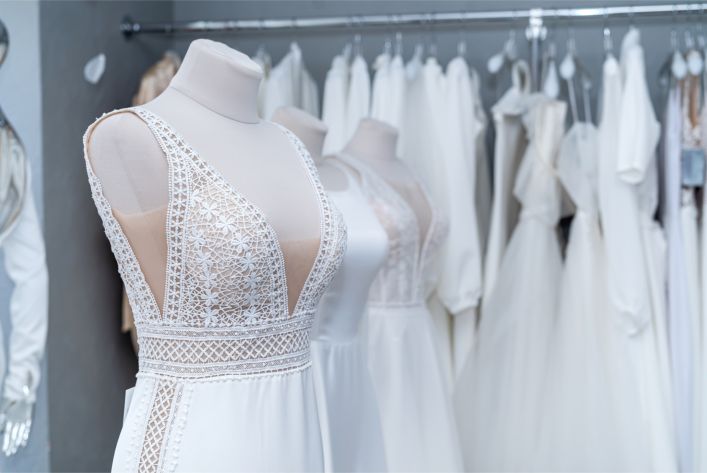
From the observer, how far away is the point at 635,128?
2631 mm

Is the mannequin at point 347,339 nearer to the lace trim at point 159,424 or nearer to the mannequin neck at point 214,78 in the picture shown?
the lace trim at point 159,424

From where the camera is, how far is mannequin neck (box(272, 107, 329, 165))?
→ 82.1 inches

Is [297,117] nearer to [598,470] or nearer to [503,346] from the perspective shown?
[503,346]

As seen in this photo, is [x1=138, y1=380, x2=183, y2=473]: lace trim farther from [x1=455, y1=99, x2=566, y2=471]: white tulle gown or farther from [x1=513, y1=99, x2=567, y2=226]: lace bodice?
[x1=513, y1=99, x2=567, y2=226]: lace bodice

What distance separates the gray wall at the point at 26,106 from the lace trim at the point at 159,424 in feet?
1.96

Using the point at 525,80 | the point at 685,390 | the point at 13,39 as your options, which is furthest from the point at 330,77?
the point at 685,390

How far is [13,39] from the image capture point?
1949mm

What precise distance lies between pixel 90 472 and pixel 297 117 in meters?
1.29

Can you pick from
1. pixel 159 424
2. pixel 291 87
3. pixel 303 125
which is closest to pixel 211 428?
pixel 159 424

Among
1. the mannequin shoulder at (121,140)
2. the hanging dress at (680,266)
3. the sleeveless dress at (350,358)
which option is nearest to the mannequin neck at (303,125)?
the sleeveless dress at (350,358)

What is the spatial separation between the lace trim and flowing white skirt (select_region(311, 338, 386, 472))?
0.44 metres

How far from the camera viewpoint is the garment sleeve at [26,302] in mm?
1863

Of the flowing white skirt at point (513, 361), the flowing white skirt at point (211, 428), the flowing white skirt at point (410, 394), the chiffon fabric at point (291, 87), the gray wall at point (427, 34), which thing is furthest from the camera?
the gray wall at point (427, 34)

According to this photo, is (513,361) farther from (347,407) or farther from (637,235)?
(347,407)
